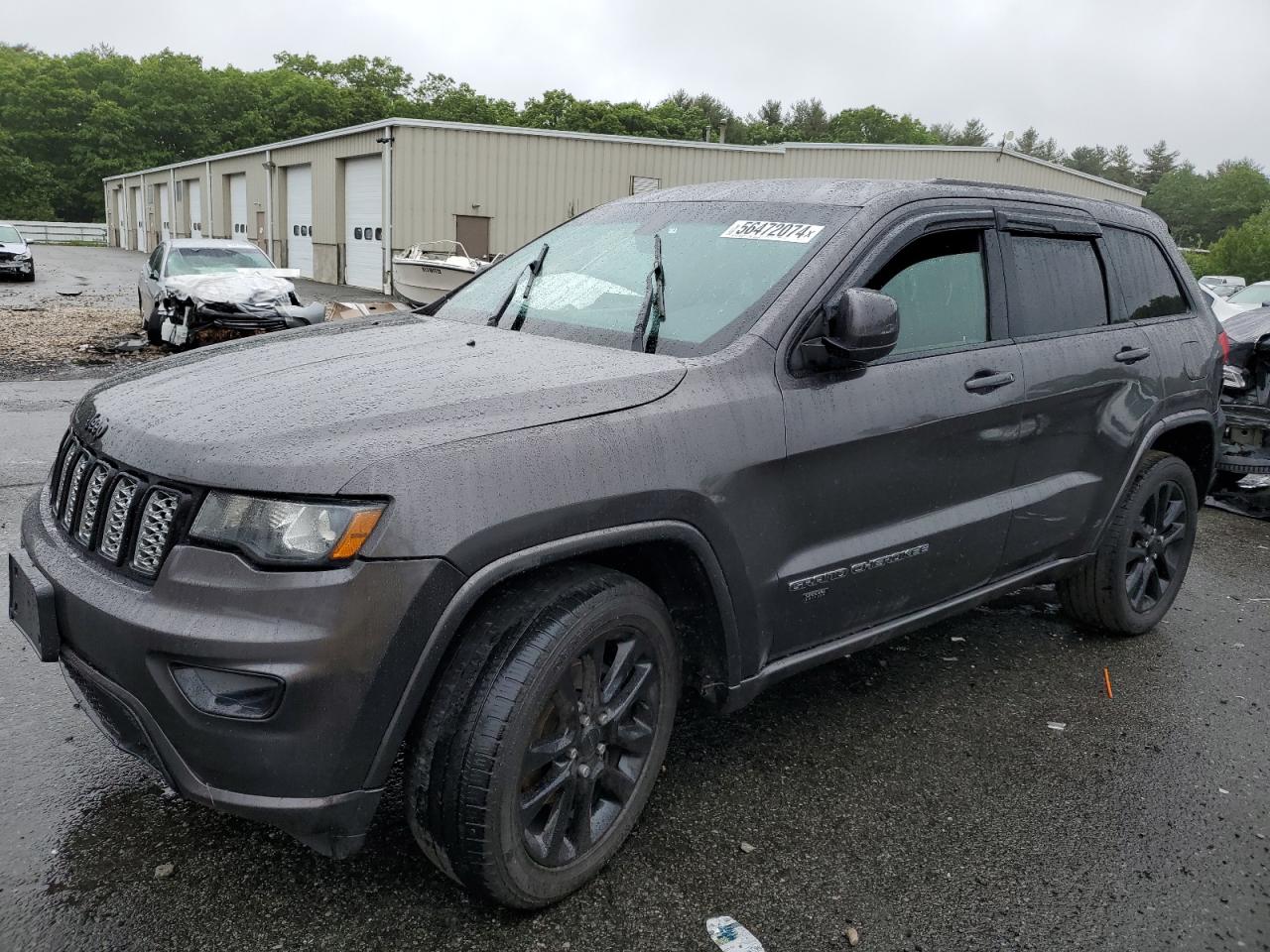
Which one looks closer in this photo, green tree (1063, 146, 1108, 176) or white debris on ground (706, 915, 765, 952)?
white debris on ground (706, 915, 765, 952)

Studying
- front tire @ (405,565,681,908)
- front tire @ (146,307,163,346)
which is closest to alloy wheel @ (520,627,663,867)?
front tire @ (405,565,681,908)

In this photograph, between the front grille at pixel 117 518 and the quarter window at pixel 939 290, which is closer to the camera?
the front grille at pixel 117 518

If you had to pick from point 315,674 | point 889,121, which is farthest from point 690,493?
point 889,121

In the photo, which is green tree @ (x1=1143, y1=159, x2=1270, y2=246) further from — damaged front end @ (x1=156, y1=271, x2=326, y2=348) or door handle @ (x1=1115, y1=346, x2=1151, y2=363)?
door handle @ (x1=1115, y1=346, x2=1151, y2=363)

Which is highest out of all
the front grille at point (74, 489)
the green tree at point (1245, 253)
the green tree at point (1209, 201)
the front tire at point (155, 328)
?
the green tree at point (1209, 201)

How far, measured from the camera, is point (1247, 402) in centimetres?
664

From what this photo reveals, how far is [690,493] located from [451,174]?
2405 cm

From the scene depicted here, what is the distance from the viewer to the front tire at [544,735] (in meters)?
2.18

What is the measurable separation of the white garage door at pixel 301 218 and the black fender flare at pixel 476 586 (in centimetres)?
3029

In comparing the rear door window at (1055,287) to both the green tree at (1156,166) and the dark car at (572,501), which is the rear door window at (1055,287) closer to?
the dark car at (572,501)

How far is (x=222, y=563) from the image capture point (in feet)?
6.61

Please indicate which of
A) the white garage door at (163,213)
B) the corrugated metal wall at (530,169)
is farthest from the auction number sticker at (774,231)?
the white garage door at (163,213)

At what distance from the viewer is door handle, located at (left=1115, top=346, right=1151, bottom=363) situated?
12.6 ft

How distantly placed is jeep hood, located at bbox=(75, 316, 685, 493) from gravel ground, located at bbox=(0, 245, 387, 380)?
385 inches
